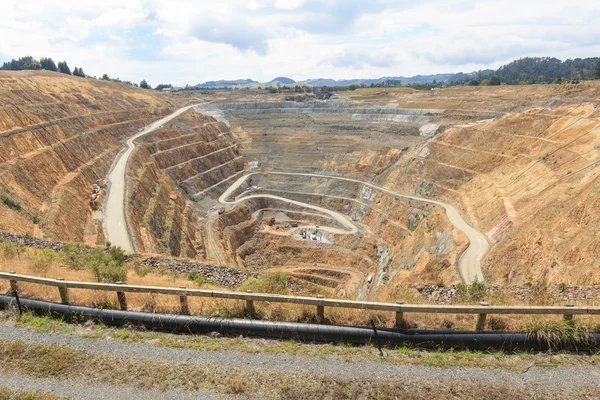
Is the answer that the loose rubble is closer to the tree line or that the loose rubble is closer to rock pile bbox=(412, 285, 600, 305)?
rock pile bbox=(412, 285, 600, 305)

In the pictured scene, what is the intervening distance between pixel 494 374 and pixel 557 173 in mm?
37339

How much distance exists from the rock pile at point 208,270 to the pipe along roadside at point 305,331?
8.41 meters

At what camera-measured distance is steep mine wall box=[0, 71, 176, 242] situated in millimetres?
29891

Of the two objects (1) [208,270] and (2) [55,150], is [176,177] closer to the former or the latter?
(2) [55,150]

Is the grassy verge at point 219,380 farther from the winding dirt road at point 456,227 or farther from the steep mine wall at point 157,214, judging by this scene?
the steep mine wall at point 157,214

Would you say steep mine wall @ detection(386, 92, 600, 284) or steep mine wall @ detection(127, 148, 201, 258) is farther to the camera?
steep mine wall @ detection(127, 148, 201, 258)

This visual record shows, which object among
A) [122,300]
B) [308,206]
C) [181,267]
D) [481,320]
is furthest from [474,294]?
[308,206]

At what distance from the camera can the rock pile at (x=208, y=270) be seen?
17281 mm

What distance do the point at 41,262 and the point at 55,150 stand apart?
35.0 meters

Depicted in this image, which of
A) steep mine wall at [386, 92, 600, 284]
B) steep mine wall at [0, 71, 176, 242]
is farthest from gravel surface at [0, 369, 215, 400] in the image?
steep mine wall at [0, 71, 176, 242]

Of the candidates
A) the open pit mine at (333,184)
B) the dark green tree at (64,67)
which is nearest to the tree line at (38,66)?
the dark green tree at (64,67)

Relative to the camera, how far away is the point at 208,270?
18609 mm

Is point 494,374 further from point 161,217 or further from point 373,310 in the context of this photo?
point 161,217

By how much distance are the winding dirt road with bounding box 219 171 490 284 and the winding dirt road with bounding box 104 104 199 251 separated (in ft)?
57.5
